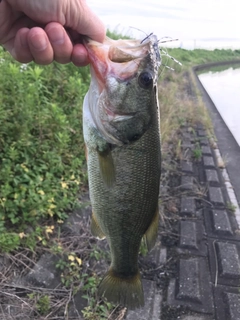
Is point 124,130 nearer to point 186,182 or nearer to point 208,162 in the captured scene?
point 186,182

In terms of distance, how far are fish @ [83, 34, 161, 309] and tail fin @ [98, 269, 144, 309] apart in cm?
36

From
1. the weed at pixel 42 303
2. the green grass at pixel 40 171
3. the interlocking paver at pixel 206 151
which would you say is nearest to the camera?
the weed at pixel 42 303

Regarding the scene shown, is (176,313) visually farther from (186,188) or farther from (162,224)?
(186,188)

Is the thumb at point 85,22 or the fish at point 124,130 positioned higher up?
the thumb at point 85,22

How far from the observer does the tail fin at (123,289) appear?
2.12 metres

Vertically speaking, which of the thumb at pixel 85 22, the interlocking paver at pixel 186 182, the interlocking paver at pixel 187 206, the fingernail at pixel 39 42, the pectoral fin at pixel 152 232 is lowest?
the interlocking paver at pixel 187 206

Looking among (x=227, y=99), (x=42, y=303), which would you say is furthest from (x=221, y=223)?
(x=227, y=99)

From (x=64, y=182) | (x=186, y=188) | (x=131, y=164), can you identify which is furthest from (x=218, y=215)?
(x=131, y=164)

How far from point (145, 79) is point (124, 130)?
25 centimetres

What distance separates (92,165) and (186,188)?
12.0 feet

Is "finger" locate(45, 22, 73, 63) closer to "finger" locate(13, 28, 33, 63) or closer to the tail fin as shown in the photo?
"finger" locate(13, 28, 33, 63)

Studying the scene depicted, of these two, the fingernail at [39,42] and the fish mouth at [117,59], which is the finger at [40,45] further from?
the fish mouth at [117,59]

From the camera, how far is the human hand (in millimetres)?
1843

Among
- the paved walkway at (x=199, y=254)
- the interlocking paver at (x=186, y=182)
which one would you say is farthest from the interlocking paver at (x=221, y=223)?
the interlocking paver at (x=186, y=182)
